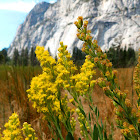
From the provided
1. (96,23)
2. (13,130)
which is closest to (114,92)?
(13,130)

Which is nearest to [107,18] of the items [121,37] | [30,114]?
[121,37]

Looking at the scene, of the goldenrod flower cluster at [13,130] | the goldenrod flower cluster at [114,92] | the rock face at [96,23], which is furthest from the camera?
the rock face at [96,23]

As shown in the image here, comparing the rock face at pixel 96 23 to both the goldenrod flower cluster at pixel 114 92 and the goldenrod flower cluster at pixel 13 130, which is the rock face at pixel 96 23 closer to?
the goldenrod flower cluster at pixel 13 130

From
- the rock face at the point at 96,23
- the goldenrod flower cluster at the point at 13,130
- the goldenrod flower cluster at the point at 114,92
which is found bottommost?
the goldenrod flower cluster at the point at 13,130

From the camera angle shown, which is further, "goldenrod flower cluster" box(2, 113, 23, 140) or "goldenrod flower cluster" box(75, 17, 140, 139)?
"goldenrod flower cluster" box(2, 113, 23, 140)

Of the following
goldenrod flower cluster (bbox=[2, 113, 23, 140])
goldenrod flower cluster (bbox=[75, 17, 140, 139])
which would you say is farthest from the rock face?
goldenrod flower cluster (bbox=[75, 17, 140, 139])

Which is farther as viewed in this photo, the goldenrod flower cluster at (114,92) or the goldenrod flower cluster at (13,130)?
the goldenrod flower cluster at (13,130)

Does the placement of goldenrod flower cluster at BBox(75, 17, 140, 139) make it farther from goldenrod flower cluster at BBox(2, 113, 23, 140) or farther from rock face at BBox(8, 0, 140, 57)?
rock face at BBox(8, 0, 140, 57)

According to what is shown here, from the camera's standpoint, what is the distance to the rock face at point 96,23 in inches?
3305

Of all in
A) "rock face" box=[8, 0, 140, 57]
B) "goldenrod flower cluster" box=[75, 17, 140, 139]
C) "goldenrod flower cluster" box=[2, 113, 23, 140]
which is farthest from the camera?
"rock face" box=[8, 0, 140, 57]

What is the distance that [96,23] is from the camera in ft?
303

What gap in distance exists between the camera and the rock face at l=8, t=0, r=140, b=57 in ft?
275

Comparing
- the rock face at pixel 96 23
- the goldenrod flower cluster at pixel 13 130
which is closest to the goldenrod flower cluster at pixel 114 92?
the goldenrod flower cluster at pixel 13 130

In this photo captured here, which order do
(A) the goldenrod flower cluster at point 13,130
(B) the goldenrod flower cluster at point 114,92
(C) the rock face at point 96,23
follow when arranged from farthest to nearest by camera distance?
(C) the rock face at point 96,23
(A) the goldenrod flower cluster at point 13,130
(B) the goldenrod flower cluster at point 114,92
